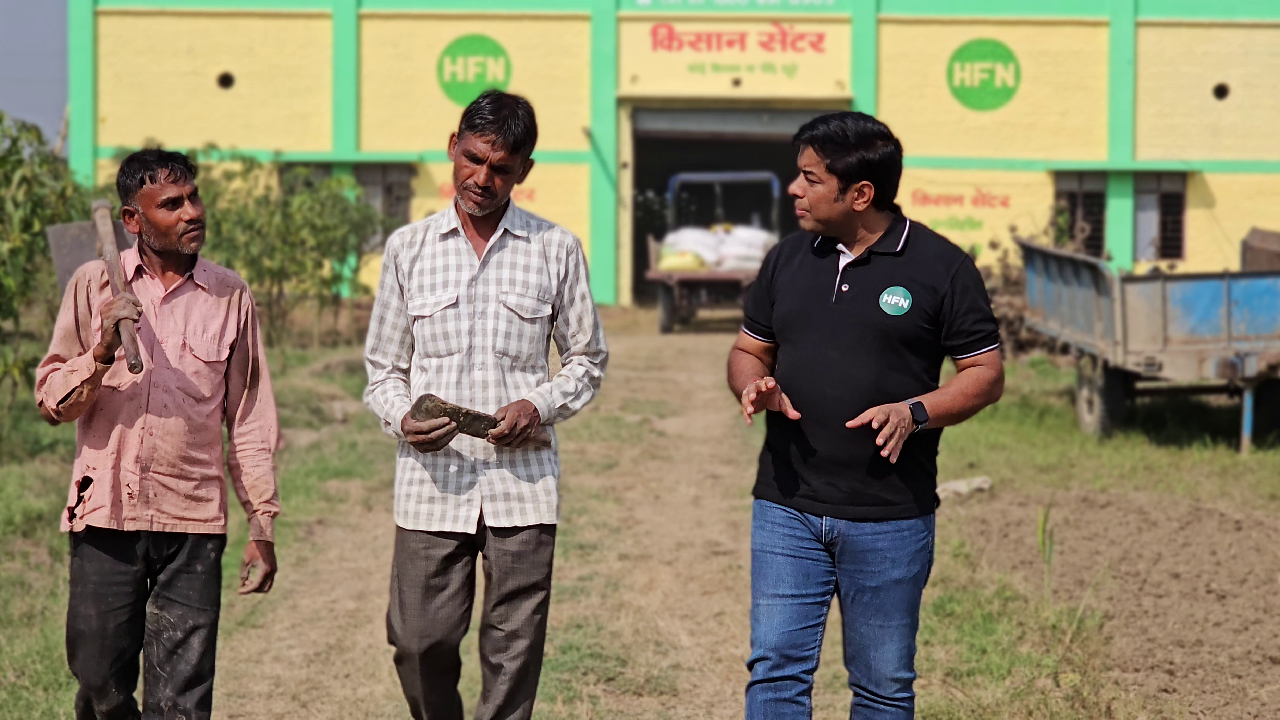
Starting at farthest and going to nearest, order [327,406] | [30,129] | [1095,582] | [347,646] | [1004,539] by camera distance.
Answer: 1. [327,406]
2. [30,129]
3. [1004,539]
4. [1095,582]
5. [347,646]

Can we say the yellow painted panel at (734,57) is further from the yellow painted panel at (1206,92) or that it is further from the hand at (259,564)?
the hand at (259,564)

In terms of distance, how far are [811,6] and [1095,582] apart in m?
17.7

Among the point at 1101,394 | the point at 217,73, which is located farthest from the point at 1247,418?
the point at 217,73

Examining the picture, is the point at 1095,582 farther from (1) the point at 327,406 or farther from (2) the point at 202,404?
(1) the point at 327,406

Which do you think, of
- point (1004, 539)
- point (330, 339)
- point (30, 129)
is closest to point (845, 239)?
point (1004, 539)

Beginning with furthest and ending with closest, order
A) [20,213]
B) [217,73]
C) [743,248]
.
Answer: [217,73], [743,248], [20,213]

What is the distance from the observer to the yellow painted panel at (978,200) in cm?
2303

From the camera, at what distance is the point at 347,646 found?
594cm

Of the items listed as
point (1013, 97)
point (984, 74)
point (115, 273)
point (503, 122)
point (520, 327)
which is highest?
point (984, 74)

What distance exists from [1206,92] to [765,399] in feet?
71.9

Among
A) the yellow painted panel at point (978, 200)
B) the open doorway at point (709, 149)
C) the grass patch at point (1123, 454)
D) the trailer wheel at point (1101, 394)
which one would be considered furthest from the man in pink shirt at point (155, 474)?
the yellow painted panel at point (978, 200)

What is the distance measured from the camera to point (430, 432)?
3539 mm

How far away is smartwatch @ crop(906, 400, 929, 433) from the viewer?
3.46m

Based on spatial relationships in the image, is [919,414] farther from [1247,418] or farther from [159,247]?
[1247,418]
